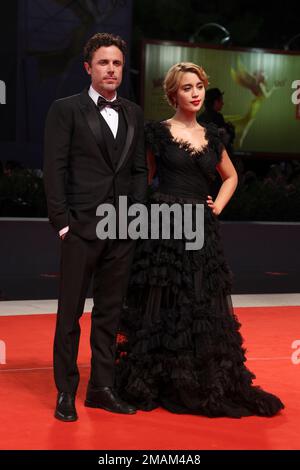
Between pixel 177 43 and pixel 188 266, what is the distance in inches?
539

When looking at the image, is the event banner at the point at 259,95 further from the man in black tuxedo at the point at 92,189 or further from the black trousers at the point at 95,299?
the black trousers at the point at 95,299

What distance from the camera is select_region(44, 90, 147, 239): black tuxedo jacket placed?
16.1 ft

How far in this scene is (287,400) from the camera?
18.1 feet

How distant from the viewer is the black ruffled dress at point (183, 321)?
5.18m

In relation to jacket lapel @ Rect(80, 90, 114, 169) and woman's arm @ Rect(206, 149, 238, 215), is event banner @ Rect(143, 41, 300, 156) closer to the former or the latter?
woman's arm @ Rect(206, 149, 238, 215)

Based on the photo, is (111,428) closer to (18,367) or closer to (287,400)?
(287,400)

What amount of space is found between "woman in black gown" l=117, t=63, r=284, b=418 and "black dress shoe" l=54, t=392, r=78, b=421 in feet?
1.19

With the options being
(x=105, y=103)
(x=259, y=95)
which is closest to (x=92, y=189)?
(x=105, y=103)

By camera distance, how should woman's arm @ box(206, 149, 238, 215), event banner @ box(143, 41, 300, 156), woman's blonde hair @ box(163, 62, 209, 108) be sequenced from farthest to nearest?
event banner @ box(143, 41, 300, 156) → woman's arm @ box(206, 149, 238, 215) → woman's blonde hair @ box(163, 62, 209, 108)

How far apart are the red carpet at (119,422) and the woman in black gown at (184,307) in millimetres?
149

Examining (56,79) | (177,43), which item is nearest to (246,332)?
(56,79)

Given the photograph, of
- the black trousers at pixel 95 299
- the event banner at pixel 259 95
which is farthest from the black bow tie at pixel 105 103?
the event banner at pixel 259 95

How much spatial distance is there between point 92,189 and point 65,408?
1.11 meters
